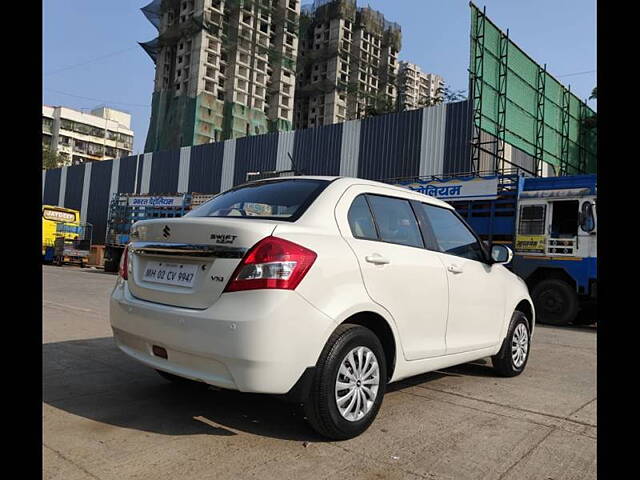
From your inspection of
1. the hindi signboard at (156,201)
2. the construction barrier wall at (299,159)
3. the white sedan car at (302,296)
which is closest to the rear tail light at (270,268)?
the white sedan car at (302,296)

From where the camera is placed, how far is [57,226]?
82.9 feet

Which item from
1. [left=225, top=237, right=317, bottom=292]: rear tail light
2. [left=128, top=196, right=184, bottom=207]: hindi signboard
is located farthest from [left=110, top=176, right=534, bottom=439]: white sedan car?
[left=128, top=196, right=184, bottom=207]: hindi signboard

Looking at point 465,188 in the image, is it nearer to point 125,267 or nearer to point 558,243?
point 558,243

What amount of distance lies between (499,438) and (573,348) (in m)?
4.35

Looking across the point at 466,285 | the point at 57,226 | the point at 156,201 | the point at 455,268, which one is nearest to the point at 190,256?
the point at 455,268

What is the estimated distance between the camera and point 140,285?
130 inches

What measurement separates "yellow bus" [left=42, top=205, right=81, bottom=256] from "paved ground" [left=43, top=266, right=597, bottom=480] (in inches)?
896

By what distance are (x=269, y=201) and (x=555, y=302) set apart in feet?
26.9

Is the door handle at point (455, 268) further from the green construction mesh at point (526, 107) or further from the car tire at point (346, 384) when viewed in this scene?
the green construction mesh at point (526, 107)

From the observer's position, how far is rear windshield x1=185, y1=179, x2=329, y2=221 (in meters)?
3.29

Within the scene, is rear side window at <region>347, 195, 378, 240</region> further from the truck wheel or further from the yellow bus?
the yellow bus

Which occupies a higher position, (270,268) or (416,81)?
(416,81)
